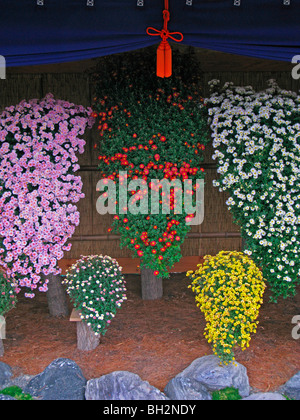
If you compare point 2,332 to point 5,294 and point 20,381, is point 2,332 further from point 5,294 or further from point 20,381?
point 20,381

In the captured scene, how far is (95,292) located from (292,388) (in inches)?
54.6

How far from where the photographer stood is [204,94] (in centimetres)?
429

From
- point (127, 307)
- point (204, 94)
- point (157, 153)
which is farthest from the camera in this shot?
point (204, 94)

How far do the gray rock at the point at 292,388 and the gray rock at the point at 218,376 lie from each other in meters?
0.22

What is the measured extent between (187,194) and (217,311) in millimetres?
814

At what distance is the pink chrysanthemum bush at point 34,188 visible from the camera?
311cm

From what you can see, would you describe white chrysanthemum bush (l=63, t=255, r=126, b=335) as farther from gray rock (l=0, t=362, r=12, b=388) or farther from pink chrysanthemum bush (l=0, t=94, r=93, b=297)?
gray rock (l=0, t=362, r=12, b=388)

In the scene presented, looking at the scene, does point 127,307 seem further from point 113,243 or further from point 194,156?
point 194,156

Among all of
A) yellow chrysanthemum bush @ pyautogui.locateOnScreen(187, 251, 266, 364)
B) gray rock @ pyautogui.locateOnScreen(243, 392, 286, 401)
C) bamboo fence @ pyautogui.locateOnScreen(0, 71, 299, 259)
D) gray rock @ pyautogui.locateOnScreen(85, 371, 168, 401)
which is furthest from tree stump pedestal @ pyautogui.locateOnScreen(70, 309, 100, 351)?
bamboo fence @ pyautogui.locateOnScreen(0, 71, 299, 259)

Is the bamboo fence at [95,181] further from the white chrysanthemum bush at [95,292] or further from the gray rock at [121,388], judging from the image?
the gray rock at [121,388]

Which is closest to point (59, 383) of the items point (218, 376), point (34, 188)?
point (218, 376)

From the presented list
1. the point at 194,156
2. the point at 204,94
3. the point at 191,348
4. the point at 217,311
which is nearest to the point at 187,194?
the point at 194,156

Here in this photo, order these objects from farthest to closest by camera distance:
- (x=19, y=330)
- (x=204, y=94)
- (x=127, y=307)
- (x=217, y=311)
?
(x=204, y=94) < (x=127, y=307) < (x=19, y=330) < (x=217, y=311)

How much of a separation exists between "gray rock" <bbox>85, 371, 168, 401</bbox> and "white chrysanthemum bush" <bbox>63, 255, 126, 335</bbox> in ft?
1.23
